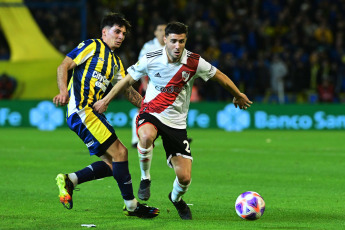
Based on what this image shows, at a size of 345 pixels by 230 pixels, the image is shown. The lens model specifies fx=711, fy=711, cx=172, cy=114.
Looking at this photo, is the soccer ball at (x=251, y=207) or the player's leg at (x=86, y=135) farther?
the player's leg at (x=86, y=135)

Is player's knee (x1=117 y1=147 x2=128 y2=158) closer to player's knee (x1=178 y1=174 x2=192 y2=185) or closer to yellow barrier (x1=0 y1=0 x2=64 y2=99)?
player's knee (x1=178 y1=174 x2=192 y2=185)

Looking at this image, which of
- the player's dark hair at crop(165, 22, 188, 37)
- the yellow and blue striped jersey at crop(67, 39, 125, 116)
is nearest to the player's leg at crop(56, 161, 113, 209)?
the yellow and blue striped jersey at crop(67, 39, 125, 116)

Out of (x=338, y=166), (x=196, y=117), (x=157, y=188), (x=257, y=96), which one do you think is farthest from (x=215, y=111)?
(x=157, y=188)

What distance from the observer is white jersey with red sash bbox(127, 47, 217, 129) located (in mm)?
6840

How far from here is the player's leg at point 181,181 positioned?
673 cm

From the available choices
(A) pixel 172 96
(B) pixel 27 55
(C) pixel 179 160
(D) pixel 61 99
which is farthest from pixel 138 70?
(B) pixel 27 55

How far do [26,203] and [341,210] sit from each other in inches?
130

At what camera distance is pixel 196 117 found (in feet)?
65.0

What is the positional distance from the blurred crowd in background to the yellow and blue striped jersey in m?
13.1

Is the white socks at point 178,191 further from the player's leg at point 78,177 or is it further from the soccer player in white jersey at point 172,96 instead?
the player's leg at point 78,177

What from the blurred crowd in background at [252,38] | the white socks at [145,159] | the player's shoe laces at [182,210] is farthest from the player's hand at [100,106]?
the blurred crowd in background at [252,38]

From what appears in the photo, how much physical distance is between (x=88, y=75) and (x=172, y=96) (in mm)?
858

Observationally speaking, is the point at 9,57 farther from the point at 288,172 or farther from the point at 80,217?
the point at 80,217

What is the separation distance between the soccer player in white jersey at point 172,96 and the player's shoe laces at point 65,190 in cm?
74
